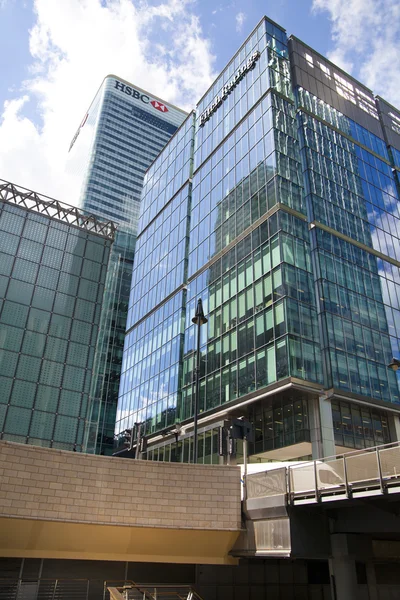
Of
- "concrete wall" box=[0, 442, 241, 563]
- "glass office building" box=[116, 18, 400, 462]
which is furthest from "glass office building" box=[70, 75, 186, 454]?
"concrete wall" box=[0, 442, 241, 563]

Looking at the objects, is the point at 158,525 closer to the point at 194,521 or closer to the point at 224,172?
the point at 194,521

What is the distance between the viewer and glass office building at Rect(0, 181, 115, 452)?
41269mm

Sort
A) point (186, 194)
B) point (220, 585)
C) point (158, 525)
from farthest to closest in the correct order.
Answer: point (186, 194) → point (220, 585) → point (158, 525)

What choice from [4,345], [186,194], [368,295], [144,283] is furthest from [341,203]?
[4,345]

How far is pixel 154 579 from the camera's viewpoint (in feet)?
69.6

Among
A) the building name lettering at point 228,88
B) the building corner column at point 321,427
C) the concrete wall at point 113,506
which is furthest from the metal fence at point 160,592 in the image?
the building name lettering at point 228,88

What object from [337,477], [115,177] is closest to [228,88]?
[337,477]

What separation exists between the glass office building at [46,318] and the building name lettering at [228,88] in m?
22.2

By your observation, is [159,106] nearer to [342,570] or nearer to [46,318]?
[46,318]

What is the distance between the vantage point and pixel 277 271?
38.8 m

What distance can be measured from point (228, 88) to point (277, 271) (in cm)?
2986

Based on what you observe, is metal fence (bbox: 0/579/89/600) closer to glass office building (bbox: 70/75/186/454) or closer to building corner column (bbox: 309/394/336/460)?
building corner column (bbox: 309/394/336/460)

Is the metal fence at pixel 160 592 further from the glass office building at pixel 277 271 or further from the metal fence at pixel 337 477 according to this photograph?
the glass office building at pixel 277 271

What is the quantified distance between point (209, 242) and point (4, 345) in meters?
23.6
